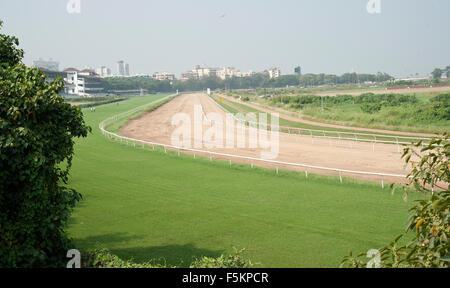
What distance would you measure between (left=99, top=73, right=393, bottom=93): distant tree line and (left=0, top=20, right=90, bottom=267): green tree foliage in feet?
472

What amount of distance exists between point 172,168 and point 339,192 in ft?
25.5

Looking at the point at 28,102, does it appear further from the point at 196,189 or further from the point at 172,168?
the point at 172,168

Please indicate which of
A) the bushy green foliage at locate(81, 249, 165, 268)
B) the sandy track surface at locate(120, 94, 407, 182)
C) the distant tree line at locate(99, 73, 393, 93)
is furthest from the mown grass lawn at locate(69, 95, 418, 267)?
the distant tree line at locate(99, 73, 393, 93)

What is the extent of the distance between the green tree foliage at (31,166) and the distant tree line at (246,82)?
143737 millimetres

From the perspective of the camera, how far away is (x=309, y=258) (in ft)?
26.6

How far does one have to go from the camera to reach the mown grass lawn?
8695mm

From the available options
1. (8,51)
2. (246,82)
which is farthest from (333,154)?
(246,82)

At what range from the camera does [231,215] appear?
1127 centimetres

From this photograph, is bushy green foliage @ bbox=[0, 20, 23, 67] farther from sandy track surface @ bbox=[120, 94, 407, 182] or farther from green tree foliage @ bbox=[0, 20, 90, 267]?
sandy track surface @ bbox=[120, 94, 407, 182]

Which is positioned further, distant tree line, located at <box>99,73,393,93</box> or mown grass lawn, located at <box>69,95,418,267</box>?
distant tree line, located at <box>99,73,393,93</box>

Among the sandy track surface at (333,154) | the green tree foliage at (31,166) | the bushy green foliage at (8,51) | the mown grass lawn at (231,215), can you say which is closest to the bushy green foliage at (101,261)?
the green tree foliage at (31,166)

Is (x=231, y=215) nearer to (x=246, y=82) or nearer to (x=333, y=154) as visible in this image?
(x=333, y=154)
